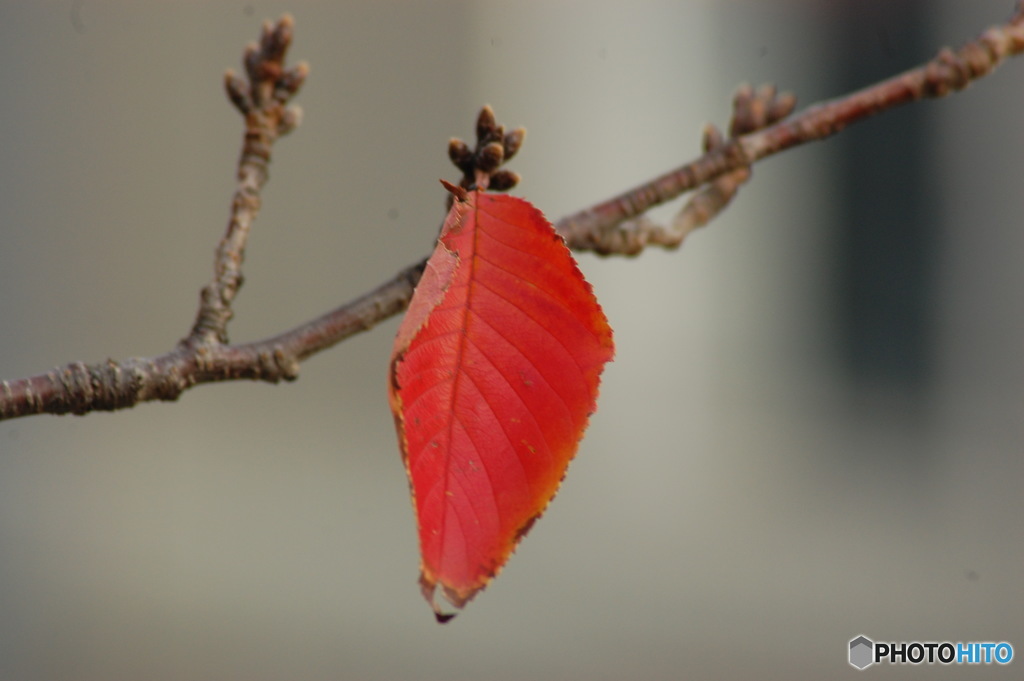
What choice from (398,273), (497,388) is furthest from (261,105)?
(497,388)

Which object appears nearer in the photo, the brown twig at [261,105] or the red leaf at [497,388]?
the red leaf at [497,388]

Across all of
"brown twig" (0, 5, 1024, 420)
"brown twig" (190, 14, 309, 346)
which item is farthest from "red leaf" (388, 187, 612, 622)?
"brown twig" (190, 14, 309, 346)

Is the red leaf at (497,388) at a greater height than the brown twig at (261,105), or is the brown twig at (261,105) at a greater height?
the brown twig at (261,105)

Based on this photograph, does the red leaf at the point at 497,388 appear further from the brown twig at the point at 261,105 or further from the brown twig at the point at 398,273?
the brown twig at the point at 261,105

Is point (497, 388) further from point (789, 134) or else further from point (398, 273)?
point (789, 134)

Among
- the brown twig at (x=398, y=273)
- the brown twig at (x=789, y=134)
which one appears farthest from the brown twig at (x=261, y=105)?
the brown twig at (x=789, y=134)

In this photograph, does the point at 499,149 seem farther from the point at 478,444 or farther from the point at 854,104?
the point at 854,104

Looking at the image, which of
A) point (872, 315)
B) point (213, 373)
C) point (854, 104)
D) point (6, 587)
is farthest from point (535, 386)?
point (872, 315)
